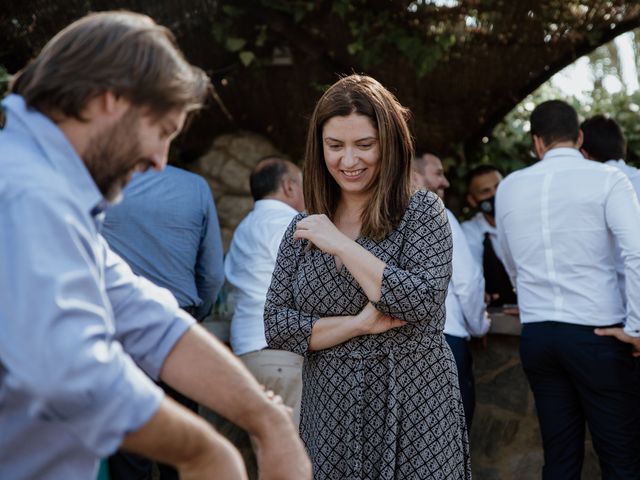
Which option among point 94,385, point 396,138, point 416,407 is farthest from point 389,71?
point 94,385

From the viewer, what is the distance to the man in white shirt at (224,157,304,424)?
17.5ft

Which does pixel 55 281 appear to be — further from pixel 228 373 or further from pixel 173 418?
pixel 228 373

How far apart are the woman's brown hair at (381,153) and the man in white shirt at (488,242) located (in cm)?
283

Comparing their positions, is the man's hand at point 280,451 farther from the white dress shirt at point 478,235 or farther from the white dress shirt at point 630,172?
the white dress shirt at point 478,235

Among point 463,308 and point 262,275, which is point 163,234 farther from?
point 463,308

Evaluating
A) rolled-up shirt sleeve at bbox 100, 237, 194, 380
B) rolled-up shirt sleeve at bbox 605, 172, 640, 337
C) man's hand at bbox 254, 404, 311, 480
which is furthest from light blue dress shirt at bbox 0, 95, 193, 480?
rolled-up shirt sleeve at bbox 605, 172, 640, 337

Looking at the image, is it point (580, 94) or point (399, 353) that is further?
point (580, 94)

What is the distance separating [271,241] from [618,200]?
1.89 m

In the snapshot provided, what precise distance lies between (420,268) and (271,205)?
8.46 feet

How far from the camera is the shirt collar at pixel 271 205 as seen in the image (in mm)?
→ 5527

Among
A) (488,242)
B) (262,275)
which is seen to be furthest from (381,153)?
(488,242)

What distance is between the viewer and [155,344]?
1.95 metres

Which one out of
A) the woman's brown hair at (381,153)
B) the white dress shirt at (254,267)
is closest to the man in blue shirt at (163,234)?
the white dress shirt at (254,267)

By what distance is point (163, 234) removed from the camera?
4848mm
